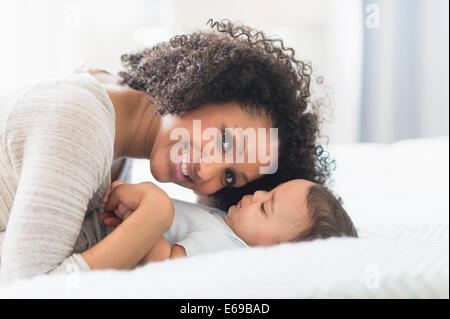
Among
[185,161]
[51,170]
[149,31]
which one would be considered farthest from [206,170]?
[149,31]

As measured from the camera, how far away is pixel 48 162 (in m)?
0.70

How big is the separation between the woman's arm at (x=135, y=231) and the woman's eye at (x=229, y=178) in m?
0.24

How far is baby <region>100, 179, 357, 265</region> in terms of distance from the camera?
0.88 m

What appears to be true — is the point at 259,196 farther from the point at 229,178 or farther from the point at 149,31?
the point at 149,31

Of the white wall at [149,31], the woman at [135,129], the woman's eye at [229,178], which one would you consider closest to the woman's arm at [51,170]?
the woman at [135,129]

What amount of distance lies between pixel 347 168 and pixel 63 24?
1.67m

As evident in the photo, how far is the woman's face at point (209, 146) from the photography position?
0.98 m

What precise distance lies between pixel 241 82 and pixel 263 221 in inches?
12.5

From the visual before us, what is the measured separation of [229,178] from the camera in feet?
3.47

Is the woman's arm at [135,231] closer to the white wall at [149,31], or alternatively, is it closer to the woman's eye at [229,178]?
the woman's eye at [229,178]

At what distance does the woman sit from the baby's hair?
171 millimetres

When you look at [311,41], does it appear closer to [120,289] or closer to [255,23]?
[255,23]
